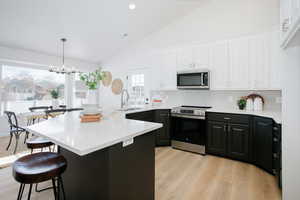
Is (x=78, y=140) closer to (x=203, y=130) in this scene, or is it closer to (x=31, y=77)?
(x=203, y=130)

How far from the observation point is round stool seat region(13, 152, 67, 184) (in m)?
1.14

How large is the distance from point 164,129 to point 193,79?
134 centimetres

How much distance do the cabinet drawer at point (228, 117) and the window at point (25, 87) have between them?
16.9 feet

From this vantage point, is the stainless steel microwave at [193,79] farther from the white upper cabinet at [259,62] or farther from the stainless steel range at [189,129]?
the white upper cabinet at [259,62]

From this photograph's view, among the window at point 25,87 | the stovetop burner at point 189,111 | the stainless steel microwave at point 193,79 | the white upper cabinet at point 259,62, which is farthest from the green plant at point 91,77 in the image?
the window at point 25,87

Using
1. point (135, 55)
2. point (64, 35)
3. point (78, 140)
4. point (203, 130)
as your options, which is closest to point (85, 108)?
point (78, 140)

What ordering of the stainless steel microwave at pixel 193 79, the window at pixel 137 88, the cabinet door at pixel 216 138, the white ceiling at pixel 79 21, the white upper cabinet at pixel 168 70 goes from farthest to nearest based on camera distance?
the window at pixel 137 88
the white upper cabinet at pixel 168 70
the stainless steel microwave at pixel 193 79
the white ceiling at pixel 79 21
the cabinet door at pixel 216 138

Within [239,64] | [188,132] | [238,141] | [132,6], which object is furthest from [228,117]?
[132,6]

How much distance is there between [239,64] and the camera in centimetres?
300

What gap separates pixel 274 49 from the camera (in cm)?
268

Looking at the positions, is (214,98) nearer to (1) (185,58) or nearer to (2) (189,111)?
(2) (189,111)

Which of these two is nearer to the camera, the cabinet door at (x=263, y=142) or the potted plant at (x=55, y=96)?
the cabinet door at (x=263, y=142)

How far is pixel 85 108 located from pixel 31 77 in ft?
13.9

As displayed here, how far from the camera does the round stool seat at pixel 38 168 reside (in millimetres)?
1137
